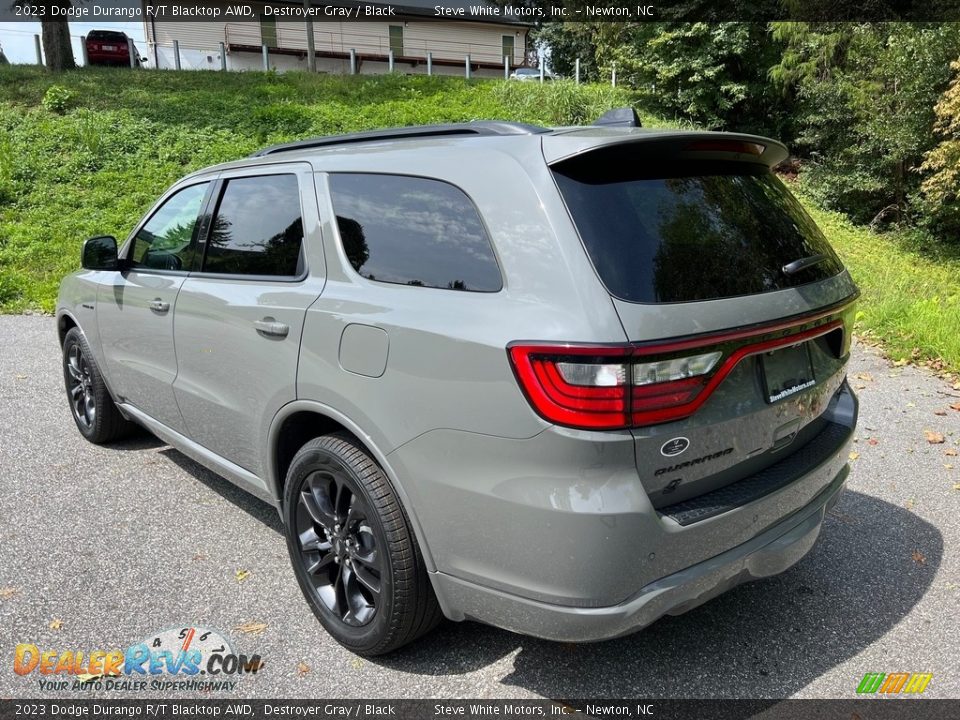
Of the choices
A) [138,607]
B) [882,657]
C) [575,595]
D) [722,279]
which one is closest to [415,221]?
[722,279]

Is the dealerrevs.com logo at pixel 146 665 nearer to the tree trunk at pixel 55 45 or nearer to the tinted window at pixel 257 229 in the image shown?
the tinted window at pixel 257 229

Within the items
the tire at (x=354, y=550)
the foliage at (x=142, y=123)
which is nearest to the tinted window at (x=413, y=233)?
the tire at (x=354, y=550)

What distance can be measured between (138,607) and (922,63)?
14682mm

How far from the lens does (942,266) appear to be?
494 inches

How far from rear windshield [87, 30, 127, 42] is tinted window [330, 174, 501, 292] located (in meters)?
30.4

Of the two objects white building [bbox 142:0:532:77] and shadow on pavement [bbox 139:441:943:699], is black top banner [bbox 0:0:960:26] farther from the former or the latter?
shadow on pavement [bbox 139:441:943:699]

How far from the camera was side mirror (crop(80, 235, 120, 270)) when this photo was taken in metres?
4.03

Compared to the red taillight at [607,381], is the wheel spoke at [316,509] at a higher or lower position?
lower

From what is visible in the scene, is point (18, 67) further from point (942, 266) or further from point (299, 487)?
point (942, 266)

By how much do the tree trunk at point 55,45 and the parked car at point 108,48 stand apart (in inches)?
396

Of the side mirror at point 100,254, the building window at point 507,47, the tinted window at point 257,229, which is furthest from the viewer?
the building window at point 507,47

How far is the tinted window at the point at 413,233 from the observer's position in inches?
88.8

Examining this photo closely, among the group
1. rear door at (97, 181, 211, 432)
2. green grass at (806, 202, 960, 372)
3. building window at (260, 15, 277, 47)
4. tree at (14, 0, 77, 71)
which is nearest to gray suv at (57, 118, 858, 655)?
rear door at (97, 181, 211, 432)

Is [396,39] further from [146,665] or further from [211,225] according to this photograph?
[146,665]
